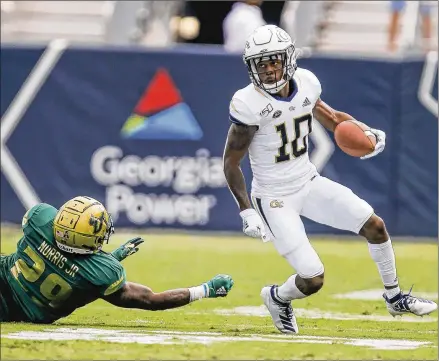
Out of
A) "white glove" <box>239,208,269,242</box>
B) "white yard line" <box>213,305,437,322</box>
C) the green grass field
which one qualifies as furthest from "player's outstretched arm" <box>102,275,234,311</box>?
"white yard line" <box>213,305,437,322</box>

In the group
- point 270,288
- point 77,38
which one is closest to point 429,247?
point 270,288

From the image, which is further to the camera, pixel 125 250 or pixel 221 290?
pixel 125 250

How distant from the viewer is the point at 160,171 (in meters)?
11.4

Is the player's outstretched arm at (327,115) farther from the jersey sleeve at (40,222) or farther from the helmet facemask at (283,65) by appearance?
the jersey sleeve at (40,222)

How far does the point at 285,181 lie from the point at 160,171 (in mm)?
5017

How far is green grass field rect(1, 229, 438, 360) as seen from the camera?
4906 millimetres

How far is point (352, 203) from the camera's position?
6391 mm

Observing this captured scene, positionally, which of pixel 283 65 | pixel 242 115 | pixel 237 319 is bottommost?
pixel 237 319

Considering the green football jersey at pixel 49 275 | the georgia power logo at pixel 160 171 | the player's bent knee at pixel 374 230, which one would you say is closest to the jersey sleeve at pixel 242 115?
the player's bent knee at pixel 374 230

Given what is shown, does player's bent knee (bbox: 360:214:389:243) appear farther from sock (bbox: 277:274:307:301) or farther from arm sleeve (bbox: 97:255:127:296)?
arm sleeve (bbox: 97:255:127:296)

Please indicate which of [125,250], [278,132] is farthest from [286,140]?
[125,250]

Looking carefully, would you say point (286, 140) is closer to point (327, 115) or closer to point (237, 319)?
Answer: point (327, 115)

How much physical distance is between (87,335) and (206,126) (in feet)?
20.5

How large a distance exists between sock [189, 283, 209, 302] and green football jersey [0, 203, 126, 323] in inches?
16.1
